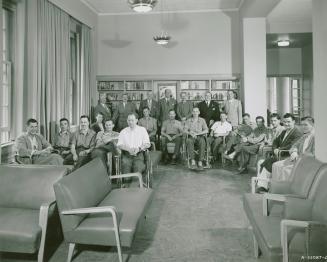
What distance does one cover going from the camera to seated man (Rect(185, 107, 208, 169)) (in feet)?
26.6

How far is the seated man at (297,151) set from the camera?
5.18 metres

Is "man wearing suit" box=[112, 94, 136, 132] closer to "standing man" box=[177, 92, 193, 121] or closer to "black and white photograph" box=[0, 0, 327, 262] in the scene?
"black and white photograph" box=[0, 0, 327, 262]

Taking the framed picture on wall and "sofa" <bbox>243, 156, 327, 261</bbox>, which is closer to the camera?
"sofa" <bbox>243, 156, 327, 261</bbox>

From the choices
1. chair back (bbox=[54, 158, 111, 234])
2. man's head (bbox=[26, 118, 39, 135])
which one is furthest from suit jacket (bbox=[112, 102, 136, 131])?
chair back (bbox=[54, 158, 111, 234])

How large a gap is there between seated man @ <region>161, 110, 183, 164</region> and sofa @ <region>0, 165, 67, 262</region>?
5.00 metres

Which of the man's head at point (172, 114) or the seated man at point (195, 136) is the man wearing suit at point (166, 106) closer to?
the man's head at point (172, 114)

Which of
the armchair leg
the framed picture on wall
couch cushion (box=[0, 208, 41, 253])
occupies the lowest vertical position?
the armchair leg

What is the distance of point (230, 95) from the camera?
945 cm

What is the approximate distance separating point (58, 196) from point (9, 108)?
381cm

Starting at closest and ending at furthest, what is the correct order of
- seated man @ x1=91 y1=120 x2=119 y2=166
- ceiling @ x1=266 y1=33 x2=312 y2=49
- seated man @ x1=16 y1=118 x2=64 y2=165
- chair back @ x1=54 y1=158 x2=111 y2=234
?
chair back @ x1=54 y1=158 x2=111 y2=234 < seated man @ x1=16 y1=118 x2=64 y2=165 < seated man @ x1=91 y1=120 x2=119 y2=166 < ceiling @ x1=266 y1=33 x2=312 y2=49

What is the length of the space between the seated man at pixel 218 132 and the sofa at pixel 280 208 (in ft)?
15.5

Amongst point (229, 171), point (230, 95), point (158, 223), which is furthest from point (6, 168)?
point (230, 95)

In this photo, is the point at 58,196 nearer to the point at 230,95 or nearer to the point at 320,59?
the point at 320,59

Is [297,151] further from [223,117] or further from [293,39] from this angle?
[293,39]
